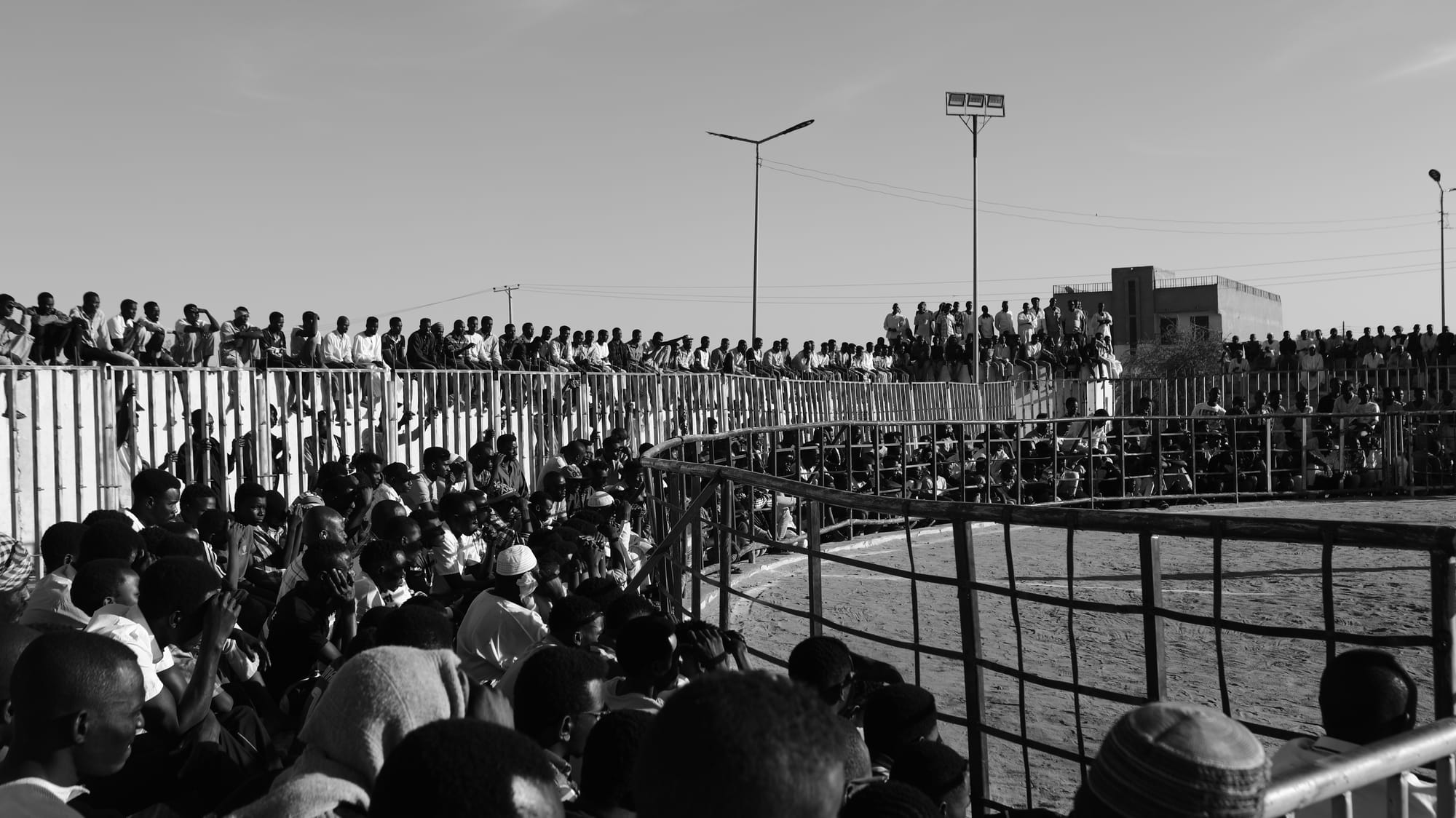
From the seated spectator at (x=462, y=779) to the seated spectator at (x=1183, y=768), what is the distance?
2.77 ft

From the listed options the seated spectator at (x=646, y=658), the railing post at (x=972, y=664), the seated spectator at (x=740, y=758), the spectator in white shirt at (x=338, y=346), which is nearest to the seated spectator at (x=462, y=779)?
the seated spectator at (x=740, y=758)

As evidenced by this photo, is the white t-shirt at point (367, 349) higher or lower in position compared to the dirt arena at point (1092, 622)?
higher

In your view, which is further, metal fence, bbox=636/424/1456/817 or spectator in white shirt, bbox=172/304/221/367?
spectator in white shirt, bbox=172/304/221/367

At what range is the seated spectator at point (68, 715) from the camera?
105 inches

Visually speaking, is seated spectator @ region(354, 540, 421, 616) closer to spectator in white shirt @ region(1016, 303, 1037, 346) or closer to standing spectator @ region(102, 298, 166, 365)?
standing spectator @ region(102, 298, 166, 365)

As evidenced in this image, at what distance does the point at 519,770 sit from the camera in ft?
5.80

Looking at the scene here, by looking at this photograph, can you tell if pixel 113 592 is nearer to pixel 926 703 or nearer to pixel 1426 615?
pixel 926 703

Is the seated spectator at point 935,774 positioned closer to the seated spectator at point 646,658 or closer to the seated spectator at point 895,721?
the seated spectator at point 895,721

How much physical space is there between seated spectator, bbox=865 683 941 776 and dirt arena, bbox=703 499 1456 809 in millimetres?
1305

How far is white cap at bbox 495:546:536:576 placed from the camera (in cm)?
523

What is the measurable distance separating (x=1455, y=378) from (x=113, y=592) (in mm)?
28562

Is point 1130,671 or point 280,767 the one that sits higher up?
point 280,767

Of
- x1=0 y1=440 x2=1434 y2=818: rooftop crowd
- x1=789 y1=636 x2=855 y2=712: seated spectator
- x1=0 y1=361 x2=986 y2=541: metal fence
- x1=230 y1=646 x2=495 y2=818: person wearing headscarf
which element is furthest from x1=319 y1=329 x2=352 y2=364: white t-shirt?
x1=230 y1=646 x2=495 y2=818: person wearing headscarf

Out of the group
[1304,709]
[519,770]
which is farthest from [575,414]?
[519,770]
